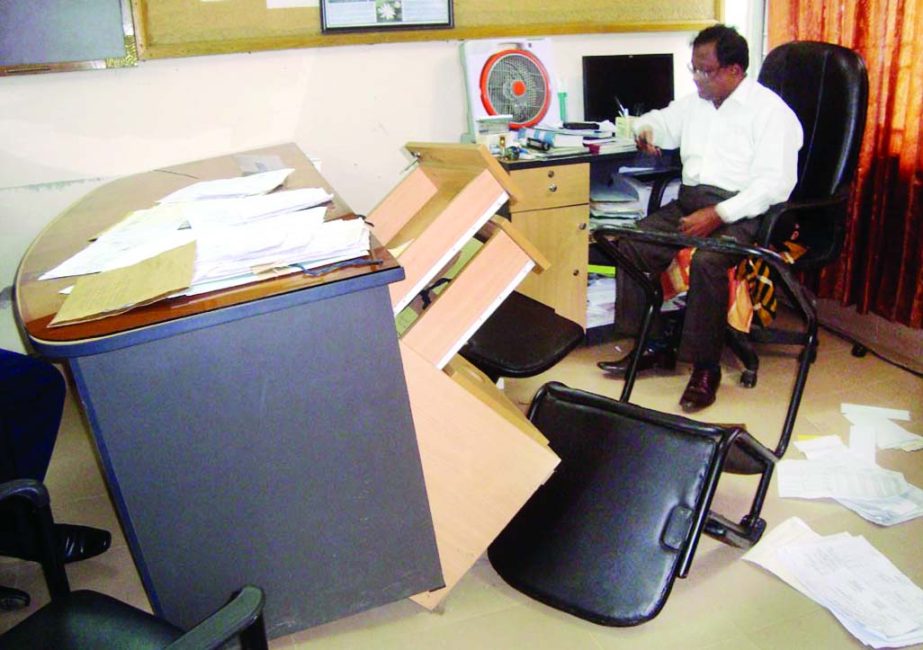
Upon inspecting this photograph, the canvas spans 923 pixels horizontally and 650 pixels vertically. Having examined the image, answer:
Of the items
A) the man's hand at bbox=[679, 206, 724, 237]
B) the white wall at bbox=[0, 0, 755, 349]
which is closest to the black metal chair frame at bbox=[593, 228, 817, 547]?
the man's hand at bbox=[679, 206, 724, 237]

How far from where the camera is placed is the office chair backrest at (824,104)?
8.31 ft

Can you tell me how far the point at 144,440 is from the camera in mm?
1320

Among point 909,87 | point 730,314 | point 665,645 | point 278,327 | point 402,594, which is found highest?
point 909,87

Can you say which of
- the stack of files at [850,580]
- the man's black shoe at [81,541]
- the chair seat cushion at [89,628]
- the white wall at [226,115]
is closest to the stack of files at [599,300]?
the white wall at [226,115]

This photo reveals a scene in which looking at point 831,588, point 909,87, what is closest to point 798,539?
point 831,588

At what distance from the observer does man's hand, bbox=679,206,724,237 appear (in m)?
2.59

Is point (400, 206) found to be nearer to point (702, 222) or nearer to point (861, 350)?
point (702, 222)

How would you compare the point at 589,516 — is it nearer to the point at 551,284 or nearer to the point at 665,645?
the point at 665,645

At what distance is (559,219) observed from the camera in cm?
285

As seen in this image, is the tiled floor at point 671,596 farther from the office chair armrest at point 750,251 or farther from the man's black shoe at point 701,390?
the office chair armrest at point 750,251

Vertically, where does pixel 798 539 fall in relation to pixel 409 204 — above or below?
below

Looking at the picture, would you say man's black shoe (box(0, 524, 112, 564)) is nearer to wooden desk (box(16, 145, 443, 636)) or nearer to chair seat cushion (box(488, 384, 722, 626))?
wooden desk (box(16, 145, 443, 636))

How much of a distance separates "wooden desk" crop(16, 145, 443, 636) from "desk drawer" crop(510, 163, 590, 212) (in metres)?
1.27

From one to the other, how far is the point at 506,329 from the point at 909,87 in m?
1.68
